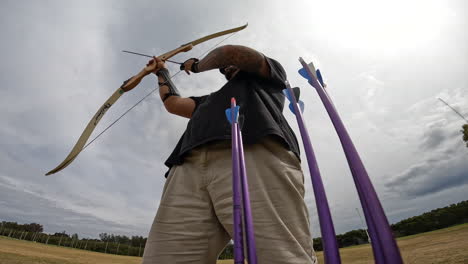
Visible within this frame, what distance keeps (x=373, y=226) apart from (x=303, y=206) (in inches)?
26.1

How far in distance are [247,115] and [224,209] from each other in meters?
0.46

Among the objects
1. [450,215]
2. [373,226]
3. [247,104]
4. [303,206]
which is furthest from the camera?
[450,215]

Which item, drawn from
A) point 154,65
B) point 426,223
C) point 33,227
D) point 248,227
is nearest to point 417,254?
point 154,65

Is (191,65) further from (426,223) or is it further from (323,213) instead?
(426,223)

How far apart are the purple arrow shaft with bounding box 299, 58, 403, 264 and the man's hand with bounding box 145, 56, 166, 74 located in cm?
230

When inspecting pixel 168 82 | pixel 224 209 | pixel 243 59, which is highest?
pixel 168 82

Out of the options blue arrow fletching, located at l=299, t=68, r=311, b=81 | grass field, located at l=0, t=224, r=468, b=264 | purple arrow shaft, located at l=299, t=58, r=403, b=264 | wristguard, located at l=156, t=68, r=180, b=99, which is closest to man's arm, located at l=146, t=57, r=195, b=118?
wristguard, located at l=156, t=68, r=180, b=99

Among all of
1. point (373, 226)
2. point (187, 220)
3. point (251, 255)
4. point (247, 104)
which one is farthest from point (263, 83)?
point (373, 226)

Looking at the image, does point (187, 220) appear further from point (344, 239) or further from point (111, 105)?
point (344, 239)

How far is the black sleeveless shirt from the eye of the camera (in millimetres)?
1090

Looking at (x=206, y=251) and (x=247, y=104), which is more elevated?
(x=247, y=104)

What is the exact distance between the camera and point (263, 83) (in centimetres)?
146

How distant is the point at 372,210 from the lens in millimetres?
367

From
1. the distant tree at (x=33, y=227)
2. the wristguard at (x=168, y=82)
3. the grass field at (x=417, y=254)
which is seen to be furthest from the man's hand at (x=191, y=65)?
the distant tree at (x=33, y=227)
